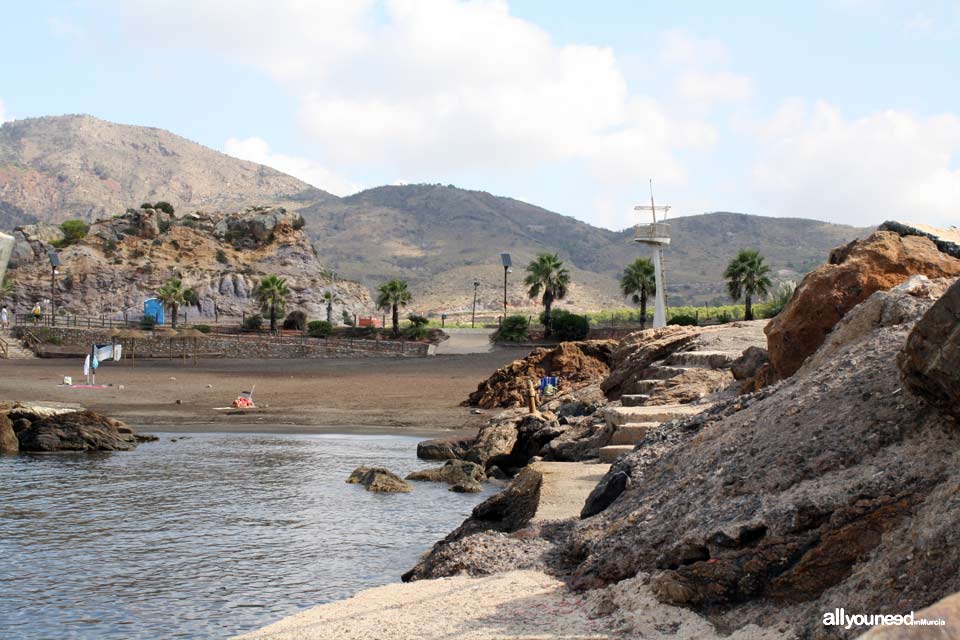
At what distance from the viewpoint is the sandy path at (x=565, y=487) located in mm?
9359

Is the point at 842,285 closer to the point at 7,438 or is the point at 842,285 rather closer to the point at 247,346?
the point at 7,438

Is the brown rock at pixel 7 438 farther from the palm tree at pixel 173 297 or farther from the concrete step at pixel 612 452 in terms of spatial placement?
the palm tree at pixel 173 297

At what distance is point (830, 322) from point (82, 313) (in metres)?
84.2

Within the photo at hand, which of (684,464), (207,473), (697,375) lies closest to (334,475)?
(207,473)

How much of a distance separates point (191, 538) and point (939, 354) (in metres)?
9.40

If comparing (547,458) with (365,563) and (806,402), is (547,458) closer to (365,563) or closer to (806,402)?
(365,563)

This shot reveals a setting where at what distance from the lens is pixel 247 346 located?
67125mm

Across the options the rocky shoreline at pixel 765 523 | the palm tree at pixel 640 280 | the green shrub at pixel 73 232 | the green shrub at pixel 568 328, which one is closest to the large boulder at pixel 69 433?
the rocky shoreline at pixel 765 523

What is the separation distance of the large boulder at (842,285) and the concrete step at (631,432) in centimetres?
198

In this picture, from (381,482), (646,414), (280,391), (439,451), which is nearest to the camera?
(646,414)

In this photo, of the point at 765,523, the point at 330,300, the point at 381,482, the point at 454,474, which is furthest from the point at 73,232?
the point at 765,523

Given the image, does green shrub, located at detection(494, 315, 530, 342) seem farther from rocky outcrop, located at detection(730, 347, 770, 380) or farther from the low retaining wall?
rocky outcrop, located at detection(730, 347, 770, 380)

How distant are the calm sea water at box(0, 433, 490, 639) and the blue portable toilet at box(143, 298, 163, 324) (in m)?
63.7

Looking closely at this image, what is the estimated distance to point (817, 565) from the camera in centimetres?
517
